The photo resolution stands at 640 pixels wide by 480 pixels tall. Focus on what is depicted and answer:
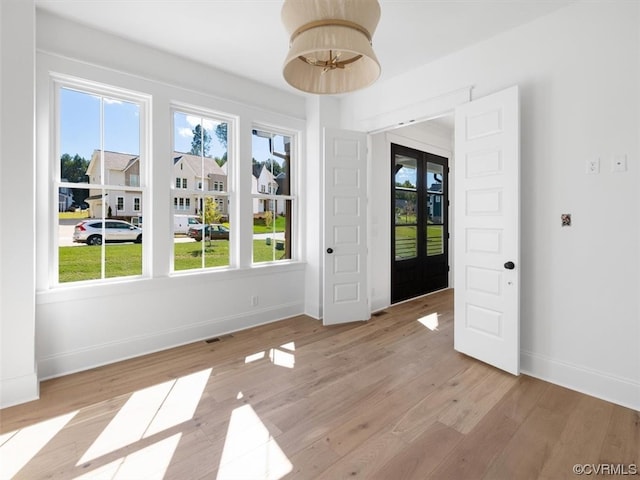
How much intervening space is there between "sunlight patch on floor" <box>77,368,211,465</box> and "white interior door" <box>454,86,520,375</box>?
8.22 ft

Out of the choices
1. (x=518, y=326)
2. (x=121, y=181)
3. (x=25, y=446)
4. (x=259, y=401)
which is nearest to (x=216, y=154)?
(x=121, y=181)

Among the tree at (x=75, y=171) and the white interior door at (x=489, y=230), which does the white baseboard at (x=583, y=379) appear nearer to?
the white interior door at (x=489, y=230)

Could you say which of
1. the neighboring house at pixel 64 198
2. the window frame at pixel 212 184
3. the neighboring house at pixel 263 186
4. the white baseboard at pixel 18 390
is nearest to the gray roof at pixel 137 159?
the window frame at pixel 212 184

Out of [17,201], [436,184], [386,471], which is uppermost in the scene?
[436,184]

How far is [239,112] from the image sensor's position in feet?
12.5

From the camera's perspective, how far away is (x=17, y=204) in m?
2.31

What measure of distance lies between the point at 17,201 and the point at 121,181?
35.9 inches

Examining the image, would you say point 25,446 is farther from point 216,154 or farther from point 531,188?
point 531,188

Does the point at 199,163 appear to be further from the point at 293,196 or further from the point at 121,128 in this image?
the point at 293,196

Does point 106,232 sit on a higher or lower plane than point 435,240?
higher

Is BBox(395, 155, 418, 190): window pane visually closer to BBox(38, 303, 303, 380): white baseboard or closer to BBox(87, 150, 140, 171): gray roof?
BBox(38, 303, 303, 380): white baseboard

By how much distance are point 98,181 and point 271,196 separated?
1.89m

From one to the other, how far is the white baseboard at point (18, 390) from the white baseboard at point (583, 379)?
12.9 feet

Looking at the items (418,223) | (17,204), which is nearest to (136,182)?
(17,204)
